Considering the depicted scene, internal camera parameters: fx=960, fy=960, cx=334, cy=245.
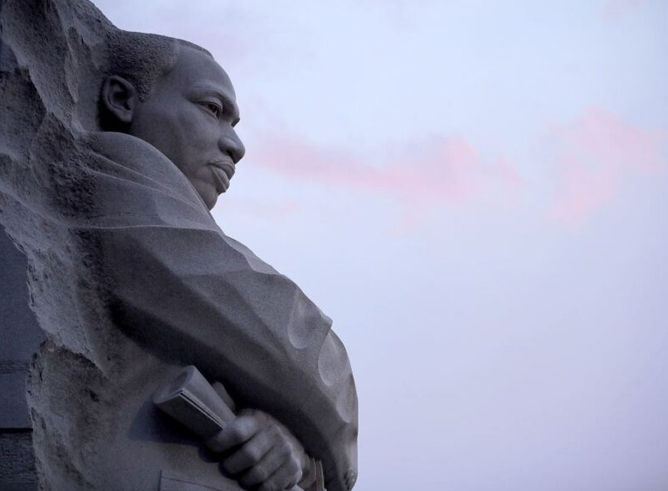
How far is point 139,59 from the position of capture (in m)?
4.72

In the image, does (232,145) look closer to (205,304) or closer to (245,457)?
(205,304)

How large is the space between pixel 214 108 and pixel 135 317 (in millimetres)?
1304

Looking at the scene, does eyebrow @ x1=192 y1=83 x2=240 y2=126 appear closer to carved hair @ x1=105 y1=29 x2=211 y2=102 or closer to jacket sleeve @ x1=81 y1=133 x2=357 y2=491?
carved hair @ x1=105 y1=29 x2=211 y2=102

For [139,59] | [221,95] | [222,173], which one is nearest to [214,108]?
[221,95]

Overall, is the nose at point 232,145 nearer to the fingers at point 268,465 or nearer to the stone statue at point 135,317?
the stone statue at point 135,317

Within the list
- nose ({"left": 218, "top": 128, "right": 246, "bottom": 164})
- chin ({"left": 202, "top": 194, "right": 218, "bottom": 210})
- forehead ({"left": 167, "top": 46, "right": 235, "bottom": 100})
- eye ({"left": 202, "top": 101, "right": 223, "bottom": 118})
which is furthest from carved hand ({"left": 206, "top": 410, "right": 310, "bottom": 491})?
forehead ({"left": 167, "top": 46, "right": 235, "bottom": 100})

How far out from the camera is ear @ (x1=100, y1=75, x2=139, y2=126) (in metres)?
4.62

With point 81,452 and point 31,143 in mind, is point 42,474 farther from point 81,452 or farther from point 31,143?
point 31,143

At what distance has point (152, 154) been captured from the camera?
14.1ft

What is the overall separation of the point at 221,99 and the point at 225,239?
0.98 metres

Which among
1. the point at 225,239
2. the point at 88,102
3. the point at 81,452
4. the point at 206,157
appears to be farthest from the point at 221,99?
the point at 81,452

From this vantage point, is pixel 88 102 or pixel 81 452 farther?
pixel 88 102

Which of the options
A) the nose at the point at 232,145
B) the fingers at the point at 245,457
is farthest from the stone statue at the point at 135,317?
the nose at the point at 232,145

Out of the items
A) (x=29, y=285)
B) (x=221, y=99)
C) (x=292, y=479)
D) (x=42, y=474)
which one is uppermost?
(x=221, y=99)
